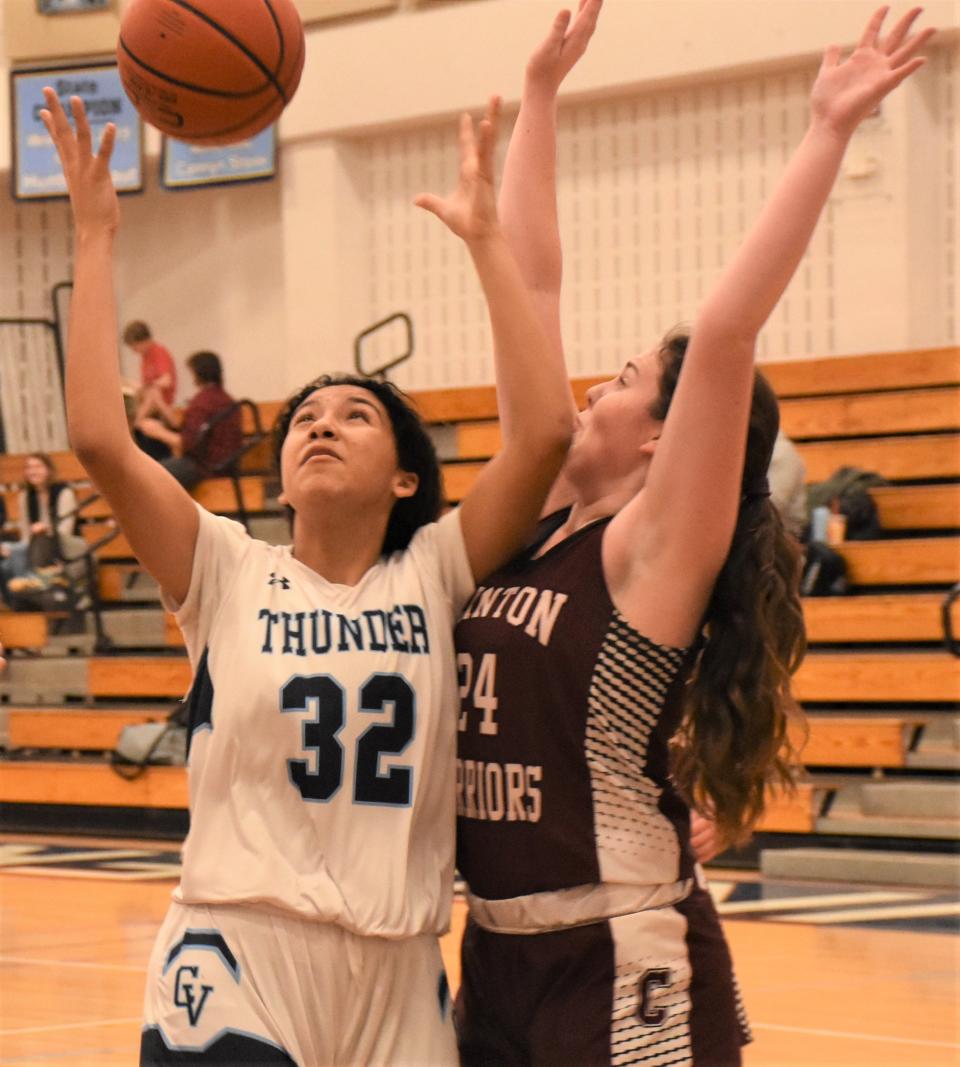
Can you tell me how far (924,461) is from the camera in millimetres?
8016

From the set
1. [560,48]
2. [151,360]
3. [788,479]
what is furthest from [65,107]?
[560,48]

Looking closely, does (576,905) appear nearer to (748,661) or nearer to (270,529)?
(748,661)

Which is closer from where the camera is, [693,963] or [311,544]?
[693,963]

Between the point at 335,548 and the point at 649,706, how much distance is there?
0.47 metres

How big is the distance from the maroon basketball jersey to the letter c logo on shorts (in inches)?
4.1

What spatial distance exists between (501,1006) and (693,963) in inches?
9.2

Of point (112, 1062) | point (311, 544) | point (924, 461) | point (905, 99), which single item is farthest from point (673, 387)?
point (905, 99)

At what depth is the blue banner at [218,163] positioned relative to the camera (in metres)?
11.2

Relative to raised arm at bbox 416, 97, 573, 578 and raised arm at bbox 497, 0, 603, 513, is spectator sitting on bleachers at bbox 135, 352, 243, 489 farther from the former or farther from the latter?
raised arm at bbox 416, 97, 573, 578

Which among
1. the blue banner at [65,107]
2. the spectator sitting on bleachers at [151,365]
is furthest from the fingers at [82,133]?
the blue banner at [65,107]

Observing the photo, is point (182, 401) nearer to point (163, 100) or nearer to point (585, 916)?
point (163, 100)

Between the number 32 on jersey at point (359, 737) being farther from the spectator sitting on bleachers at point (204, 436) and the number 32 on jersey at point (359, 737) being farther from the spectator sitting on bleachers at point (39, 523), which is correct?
the spectator sitting on bleachers at point (39, 523)

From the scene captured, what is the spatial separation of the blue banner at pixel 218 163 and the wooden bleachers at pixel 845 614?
2.15 metres

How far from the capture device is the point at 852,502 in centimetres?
773
